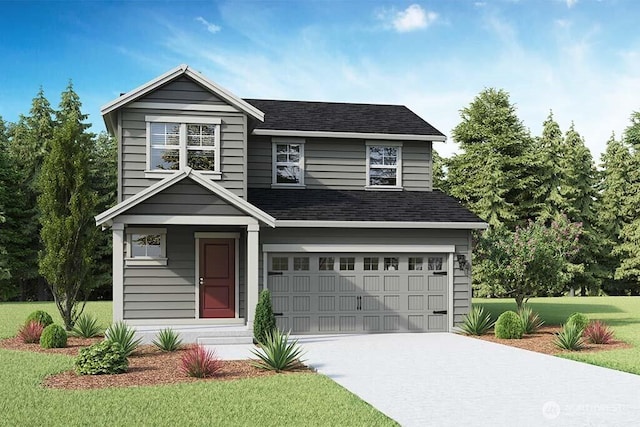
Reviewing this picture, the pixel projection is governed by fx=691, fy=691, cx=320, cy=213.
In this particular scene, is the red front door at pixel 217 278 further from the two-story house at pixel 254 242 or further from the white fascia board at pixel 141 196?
the white fascia board at pixel 141 196

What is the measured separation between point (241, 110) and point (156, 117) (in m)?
2.28

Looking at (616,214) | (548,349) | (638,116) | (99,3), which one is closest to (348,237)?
(548,349)

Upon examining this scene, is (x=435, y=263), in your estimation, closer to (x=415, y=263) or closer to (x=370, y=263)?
(x=415, y=263)

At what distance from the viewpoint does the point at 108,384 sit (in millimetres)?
11195

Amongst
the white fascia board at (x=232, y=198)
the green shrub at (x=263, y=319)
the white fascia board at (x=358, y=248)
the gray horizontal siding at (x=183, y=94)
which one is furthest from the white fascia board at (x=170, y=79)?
the green shrub at (x=263, y=319)

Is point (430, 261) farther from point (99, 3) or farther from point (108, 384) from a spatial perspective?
point (99, 3)

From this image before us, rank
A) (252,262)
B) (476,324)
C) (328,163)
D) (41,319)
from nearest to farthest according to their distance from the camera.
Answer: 1. (252,262)
2. (41,319)
3. (476,324)
4. (328,163)

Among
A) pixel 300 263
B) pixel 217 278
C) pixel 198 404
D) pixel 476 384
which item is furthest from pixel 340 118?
pixel 198 404

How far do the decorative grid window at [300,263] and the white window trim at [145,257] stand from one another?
11.8 feet

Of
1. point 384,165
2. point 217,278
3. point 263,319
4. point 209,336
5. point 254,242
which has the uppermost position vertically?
point 384,165

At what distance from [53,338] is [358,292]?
8.06m

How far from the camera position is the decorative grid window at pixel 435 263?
20.0m

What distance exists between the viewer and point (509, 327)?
1775 cm

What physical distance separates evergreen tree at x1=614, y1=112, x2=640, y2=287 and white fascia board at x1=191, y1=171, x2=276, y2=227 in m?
35.1
